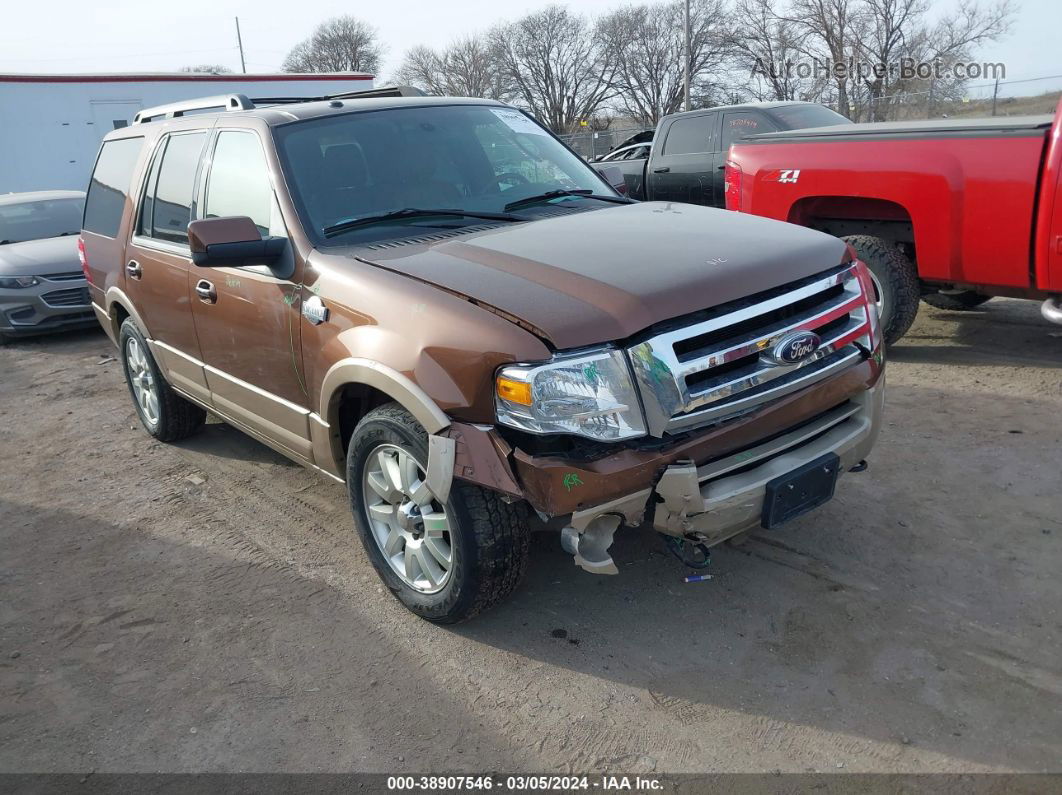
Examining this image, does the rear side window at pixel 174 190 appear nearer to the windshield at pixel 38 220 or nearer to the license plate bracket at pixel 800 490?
the license plate bracket at pixel 800 490

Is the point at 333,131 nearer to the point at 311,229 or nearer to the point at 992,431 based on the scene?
the point at 311,229

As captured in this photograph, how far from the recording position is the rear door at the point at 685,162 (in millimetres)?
10094

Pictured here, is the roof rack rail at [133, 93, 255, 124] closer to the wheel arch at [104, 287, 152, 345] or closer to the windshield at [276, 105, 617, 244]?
the windshield at [276, 105, 617, 244]

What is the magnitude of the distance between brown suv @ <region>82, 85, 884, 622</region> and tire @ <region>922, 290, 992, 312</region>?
13.4ft

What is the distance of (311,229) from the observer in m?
3.63

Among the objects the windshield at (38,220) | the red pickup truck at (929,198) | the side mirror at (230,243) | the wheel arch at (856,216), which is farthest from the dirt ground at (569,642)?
the windshield at (38,220)

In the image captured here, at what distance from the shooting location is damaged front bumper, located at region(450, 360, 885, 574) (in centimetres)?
271

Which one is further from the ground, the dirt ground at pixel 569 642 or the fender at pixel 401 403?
the fender at pixel 401 403

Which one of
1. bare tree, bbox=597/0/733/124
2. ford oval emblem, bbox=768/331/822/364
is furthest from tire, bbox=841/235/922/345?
bare tree, bbox=597/0/733/124

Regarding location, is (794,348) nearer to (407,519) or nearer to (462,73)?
(407,519)

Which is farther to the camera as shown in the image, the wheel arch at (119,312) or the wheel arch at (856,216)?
the wheel arch at (856,216)

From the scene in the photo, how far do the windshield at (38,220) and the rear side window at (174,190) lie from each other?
665 centimetres

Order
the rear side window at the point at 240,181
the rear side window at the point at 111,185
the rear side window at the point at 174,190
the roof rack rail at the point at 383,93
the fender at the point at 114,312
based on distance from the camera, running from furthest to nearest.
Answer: the rear side window at the point at 111,185 → the fender at the point at 114,312 → the roof rack rail at the point at 383,93 → the rear side window at the point at 174,190 → the rear side window at the point at 240,181

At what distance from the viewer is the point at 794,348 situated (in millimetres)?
3010
